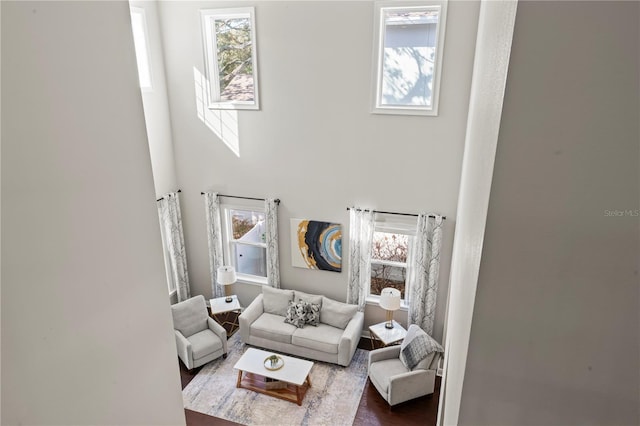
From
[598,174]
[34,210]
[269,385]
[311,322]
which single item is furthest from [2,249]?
[311,322]

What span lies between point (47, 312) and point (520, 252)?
1.17 m

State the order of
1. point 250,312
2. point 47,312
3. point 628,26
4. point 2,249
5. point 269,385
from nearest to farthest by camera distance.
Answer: point 628,26 < point 2,249 < point 47,312 < point 269,385 < point 250,312

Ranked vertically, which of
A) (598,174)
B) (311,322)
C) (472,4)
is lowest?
(311,322)

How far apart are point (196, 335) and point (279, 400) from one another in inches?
72.3

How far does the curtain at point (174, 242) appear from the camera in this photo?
7371mm

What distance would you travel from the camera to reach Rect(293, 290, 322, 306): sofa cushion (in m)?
7.06

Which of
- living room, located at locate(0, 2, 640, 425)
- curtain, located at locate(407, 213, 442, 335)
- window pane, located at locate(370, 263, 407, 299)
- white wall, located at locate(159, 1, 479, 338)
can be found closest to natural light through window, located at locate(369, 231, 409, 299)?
window pane, located at locate(370, 263, 407, 299)

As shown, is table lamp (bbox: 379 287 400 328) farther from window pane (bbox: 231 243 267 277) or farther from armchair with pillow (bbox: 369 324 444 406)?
window pane (bbox: 231 243 267 277)

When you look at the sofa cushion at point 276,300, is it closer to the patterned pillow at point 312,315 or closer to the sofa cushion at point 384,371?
the patterned pillow at point 312,315

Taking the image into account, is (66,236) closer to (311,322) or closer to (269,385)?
(269,385)

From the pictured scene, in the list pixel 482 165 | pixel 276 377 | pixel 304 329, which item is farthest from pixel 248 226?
pixel 482 165

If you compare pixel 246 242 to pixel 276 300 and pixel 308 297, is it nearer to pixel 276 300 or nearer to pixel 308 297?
pixel 276 300

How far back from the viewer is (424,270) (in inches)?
252

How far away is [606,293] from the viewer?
0.96 m
